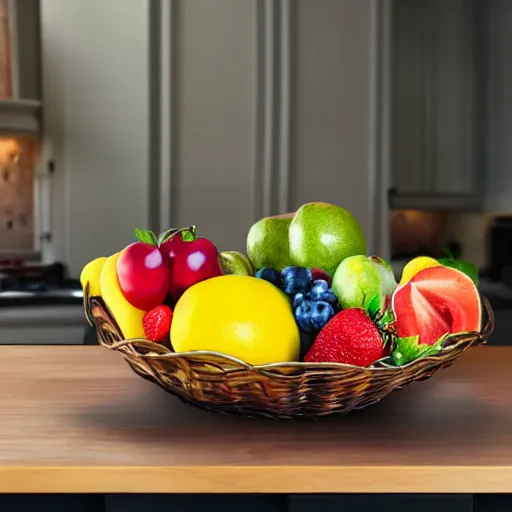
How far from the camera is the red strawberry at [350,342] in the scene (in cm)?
60

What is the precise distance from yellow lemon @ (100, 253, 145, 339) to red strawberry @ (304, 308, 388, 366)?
170 millimetres

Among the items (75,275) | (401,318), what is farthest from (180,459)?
(75,275)

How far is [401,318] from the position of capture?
0.64 m

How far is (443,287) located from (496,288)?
149 cm

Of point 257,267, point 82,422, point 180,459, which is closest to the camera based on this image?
point 180,459

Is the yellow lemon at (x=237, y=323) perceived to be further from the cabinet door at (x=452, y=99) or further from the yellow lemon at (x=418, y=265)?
the cabinet door at (x=452, y=99)

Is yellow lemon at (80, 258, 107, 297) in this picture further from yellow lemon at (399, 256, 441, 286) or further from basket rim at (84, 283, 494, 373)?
yellow lemon at (399, 256, 441, 286)

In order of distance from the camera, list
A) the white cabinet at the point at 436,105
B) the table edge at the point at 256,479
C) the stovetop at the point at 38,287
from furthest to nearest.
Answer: the white cabinet at the point at 436,105, the stovetop at the point at 38,287, the table edge at the point at 256,479

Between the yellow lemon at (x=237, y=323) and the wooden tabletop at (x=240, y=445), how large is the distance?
0.07 meters

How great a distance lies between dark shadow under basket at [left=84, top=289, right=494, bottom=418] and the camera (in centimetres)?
58

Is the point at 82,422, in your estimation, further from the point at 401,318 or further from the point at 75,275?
the point at 75,275

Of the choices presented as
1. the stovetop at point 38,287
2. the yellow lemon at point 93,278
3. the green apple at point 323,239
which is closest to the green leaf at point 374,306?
the green apple at point 323,239

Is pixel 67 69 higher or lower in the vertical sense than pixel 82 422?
higher
